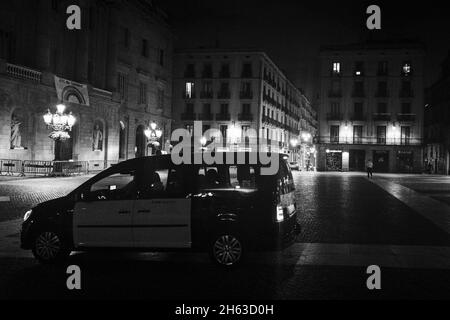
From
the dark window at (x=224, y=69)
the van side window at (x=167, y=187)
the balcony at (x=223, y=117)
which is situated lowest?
the van side window at (x=167, y=187)

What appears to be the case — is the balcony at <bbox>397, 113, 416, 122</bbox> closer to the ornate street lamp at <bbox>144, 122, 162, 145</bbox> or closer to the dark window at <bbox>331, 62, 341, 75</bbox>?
the dark window at <bbox>331, 62, 341, 75</bbox>

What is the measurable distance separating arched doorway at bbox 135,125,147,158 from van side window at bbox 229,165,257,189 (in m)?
43.5

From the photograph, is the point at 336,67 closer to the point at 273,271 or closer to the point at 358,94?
the point at 358,94

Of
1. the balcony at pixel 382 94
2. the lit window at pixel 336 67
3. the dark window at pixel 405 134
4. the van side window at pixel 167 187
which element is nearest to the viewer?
the van side window at pixel 167 187

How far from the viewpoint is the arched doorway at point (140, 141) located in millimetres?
50750

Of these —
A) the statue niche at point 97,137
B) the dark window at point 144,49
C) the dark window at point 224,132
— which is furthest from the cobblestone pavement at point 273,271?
the dark window at point 224,132

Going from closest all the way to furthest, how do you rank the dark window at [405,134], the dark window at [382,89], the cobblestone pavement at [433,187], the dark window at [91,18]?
the cobblestone pavement at [433,187] < the dark window at [91,18] < the dark window at [405,134] < the dark window at [382,89]

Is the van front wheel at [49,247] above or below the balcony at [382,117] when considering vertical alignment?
below

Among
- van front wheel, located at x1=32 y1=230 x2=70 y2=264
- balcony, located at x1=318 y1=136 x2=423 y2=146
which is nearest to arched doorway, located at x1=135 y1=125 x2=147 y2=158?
balcony, located at x1=318 y1=136 x2=423 y2=146

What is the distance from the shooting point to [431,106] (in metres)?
72.1

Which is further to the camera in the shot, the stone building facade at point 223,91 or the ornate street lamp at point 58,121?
the stone building facade at point 223,91

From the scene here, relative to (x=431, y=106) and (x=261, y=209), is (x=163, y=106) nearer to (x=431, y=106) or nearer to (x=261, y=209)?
(x=431, y=106)

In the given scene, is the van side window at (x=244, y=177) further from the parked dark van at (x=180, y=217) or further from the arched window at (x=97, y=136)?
the arched window at (x=97, y=136)

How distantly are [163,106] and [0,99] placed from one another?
24698 millimetres
